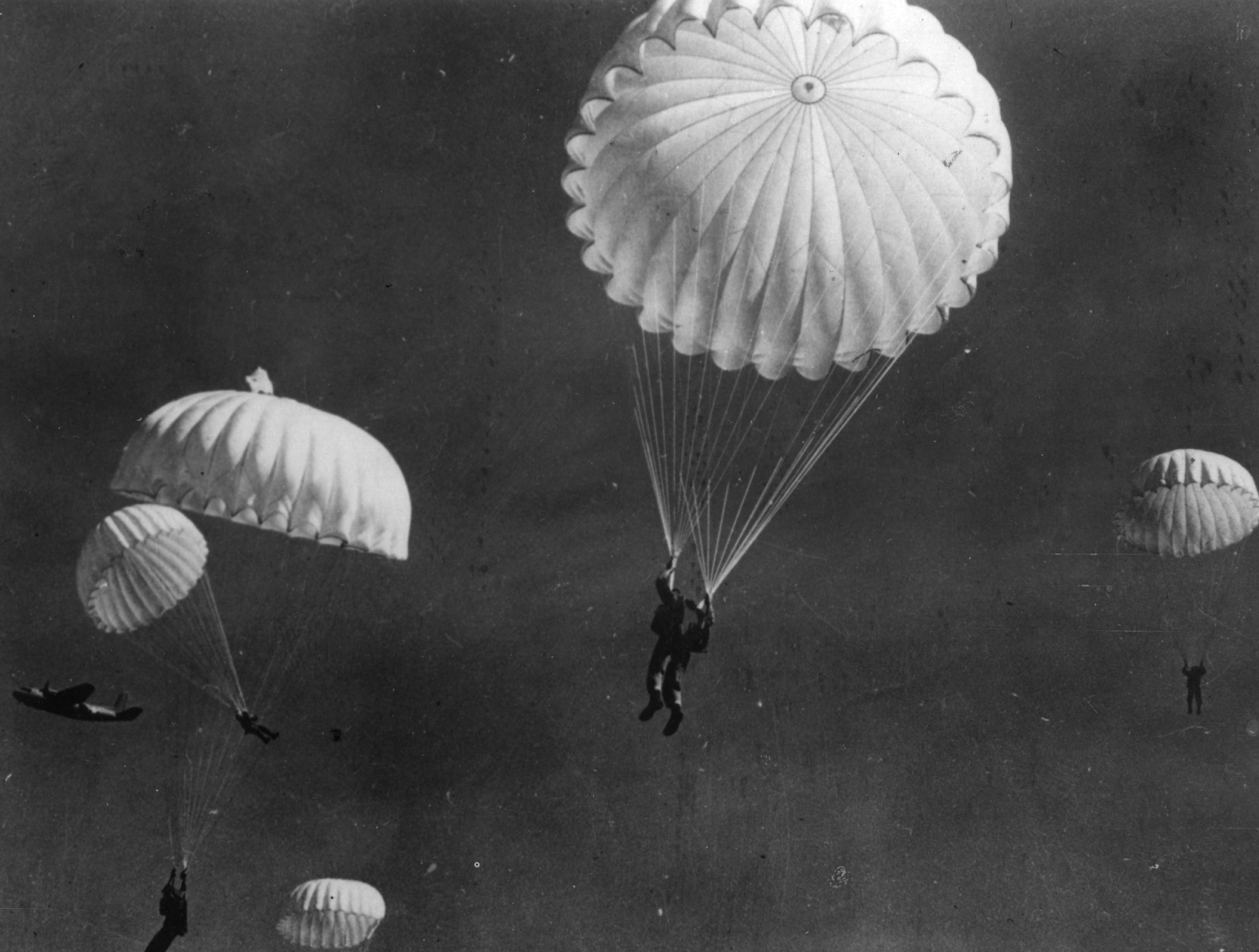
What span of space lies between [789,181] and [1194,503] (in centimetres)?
923

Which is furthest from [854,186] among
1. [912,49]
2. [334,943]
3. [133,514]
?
[334,943]

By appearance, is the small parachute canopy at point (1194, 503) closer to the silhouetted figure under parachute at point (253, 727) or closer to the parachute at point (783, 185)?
the parachute at point (783, 185)

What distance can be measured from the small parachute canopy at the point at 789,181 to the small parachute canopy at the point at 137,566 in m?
6.62

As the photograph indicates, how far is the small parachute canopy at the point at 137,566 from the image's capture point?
1855 centimetres

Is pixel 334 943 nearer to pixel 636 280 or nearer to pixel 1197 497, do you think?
pixel 636 280

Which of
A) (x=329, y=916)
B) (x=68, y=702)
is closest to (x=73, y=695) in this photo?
(x=68, y=702)

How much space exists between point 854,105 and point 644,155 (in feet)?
7.93

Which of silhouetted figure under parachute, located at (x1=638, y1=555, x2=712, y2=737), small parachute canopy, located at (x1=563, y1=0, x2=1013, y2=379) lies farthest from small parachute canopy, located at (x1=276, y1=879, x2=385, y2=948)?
small parachute canopy, located at (x1=563, y1=0, x2=1013, y2=379)

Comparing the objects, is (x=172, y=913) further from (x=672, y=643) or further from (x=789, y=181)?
(x=789, y=181)

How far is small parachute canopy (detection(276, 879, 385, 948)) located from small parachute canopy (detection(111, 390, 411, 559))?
8.62m

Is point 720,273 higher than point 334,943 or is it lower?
higher

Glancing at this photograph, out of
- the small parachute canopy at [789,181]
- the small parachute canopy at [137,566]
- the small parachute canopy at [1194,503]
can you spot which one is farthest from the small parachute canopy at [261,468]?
the small parachute canopy at [1194,503]

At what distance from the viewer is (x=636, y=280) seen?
1791cm

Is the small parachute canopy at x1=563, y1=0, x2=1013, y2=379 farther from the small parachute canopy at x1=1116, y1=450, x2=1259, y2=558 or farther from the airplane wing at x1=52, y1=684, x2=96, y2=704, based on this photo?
the airplane wing at x1=52, y1=684, x2=96, y2=704
